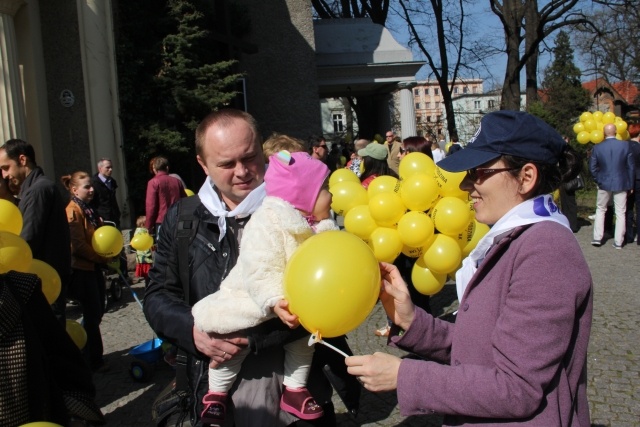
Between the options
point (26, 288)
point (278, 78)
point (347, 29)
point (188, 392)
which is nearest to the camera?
point (26, 288)

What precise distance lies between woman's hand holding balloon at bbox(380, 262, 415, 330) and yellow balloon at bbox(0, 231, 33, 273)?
76.0 inches

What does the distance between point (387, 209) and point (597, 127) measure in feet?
28.3

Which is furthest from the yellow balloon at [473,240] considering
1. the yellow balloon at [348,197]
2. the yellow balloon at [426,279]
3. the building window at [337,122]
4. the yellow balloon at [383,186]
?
the building window at [337,122]

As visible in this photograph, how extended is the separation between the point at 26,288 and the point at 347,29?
23010mm

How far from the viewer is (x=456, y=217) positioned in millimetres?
4754

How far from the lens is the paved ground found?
14.0ft

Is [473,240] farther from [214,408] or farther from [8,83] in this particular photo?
[8,83]

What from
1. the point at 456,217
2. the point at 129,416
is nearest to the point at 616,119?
the point at 456,217

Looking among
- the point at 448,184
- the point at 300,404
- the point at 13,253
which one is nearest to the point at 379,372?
the point at 300,404

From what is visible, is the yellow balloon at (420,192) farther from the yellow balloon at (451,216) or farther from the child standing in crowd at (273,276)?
the child standing in crowd at (273,276)

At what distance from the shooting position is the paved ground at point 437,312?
4258 mm

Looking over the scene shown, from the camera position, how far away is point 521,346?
1.49 m

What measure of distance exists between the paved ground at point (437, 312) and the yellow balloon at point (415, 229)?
1.29 metres

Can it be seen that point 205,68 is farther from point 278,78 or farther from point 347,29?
point 347,29
